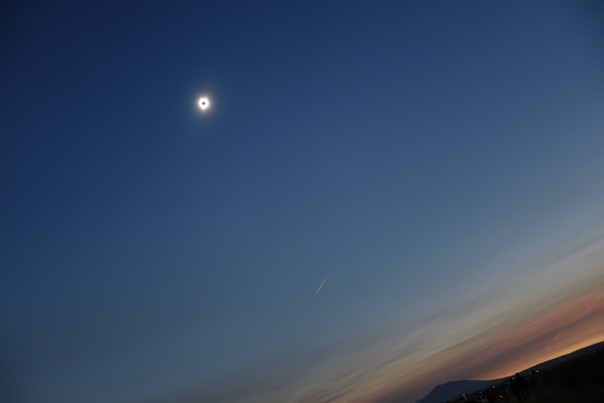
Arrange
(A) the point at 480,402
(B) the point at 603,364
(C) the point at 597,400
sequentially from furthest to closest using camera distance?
(A) the point at 480,402
(B) the point at 603,364
(C) the point at 597,400

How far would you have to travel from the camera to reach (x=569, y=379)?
75.9 ft

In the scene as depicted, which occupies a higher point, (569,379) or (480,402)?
(569,379)

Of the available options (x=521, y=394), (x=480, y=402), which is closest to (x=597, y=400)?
(x=521, y=394)

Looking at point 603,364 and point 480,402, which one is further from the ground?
point 603,364

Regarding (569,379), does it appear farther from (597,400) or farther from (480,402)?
(480,402)

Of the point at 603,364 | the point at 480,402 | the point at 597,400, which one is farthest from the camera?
the point at 480,402

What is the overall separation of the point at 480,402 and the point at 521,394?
14.5 meters

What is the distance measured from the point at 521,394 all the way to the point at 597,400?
30.3 ft

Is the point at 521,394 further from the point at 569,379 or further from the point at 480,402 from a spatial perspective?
the point at 480,402

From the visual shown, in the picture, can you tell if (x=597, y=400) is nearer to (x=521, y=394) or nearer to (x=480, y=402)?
(x=521, y=394)

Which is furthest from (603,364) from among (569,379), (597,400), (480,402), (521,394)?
(480,402)

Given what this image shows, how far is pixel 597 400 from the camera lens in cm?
1504

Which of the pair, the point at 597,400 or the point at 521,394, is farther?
the point at 521,394

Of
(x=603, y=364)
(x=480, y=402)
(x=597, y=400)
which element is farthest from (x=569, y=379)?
(x=480, y=402)
